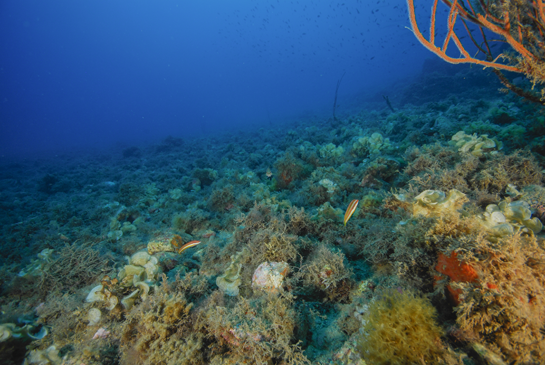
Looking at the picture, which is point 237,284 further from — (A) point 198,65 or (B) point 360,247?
(A) point 198,65

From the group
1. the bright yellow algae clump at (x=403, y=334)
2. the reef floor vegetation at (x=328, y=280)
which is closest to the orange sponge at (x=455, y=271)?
the reef floor vegetation at (x=328, y=280)

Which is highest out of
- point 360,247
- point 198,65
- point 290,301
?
point 198,65

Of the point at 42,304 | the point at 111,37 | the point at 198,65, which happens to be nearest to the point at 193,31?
the point at 198,65

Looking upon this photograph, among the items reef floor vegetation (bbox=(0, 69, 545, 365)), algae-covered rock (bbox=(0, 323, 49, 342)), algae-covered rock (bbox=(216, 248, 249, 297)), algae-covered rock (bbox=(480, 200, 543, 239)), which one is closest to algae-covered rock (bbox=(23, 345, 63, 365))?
reef floor vegetation (bbox=(0, 69, 545, 365))

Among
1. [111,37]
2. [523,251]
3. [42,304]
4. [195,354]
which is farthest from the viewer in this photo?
[111,37]

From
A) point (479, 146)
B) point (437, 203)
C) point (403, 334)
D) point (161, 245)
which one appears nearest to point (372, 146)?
point (479, 146)

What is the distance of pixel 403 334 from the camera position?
5.22 feet

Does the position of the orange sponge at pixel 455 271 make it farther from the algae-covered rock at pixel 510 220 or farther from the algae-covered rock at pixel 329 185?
the algae-covered rock at pixel 329 185

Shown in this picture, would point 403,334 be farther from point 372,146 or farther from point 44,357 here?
point 372,146

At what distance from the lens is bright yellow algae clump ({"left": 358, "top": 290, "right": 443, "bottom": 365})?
5.06ft

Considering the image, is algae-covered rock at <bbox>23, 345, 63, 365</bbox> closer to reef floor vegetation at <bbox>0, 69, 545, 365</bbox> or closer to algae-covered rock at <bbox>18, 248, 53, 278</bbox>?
reef floor vegetation at <bbox>0, 69, 545, 365</bbox>

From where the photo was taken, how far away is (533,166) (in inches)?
135

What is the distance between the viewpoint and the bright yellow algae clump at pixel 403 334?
5.06ft

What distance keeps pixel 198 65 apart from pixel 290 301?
688 ft
